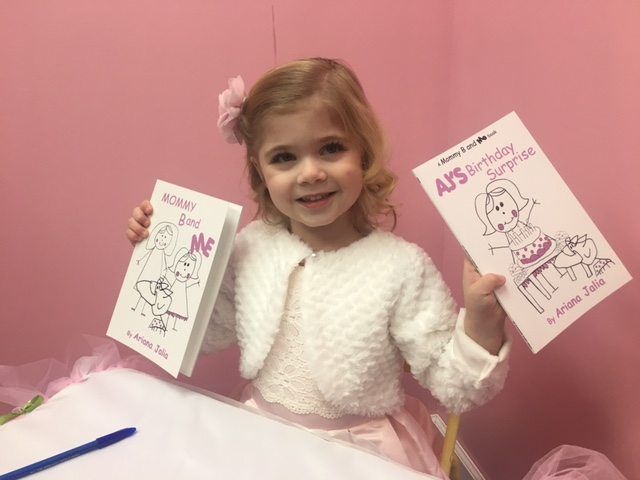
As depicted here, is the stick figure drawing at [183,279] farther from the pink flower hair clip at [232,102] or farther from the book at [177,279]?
the pink flower hair clip at [232,102]

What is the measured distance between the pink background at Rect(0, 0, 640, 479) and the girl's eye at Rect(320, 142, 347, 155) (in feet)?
0.94

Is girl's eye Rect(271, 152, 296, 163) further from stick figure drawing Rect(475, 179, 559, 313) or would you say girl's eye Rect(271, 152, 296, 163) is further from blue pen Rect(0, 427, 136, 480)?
blue pen Rect(0, 427, 136, 480)

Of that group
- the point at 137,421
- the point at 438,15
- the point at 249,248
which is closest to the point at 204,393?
the point at 137,421

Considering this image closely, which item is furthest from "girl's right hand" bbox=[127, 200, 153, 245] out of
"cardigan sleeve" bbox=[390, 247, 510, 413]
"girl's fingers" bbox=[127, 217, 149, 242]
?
"cardigan sleeve" bbox=[390, 247, 510, 413]

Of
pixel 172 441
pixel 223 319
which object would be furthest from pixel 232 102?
pixel 172 441

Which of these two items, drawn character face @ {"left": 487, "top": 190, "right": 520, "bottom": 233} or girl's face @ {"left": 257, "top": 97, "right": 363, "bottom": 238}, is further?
girl's face @ {"left": 257, "top": 97, "right": 363, "bottom": 238}

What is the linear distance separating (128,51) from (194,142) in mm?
185

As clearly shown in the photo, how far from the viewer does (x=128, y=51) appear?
95cm

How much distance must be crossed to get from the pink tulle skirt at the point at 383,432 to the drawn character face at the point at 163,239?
25cm

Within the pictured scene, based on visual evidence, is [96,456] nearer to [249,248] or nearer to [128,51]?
[249,248]

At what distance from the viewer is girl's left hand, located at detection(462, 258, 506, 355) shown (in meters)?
0.59

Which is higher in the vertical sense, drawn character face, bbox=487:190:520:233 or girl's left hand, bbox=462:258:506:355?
drawn character face, bbox=487:190:520:233

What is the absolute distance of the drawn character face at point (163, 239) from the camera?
2.45 ft

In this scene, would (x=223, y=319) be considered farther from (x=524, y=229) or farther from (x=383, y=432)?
(x=524, y=229)
